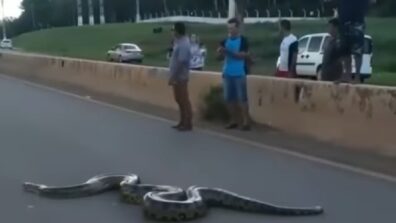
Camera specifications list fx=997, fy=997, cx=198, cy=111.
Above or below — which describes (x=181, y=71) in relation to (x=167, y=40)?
above

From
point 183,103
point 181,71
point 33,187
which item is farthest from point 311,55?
point 33,187

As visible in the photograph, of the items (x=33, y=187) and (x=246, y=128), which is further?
(x=246, y=128)

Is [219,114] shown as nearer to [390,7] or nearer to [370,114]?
[370,114]

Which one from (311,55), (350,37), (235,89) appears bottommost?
(311,55)

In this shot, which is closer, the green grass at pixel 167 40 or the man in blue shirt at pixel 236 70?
the man in blue shirt at pixel 236 70

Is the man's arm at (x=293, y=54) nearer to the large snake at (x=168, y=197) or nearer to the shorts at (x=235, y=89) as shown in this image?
the shorts at (x=235, y=89)

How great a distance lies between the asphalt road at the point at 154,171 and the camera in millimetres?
8812

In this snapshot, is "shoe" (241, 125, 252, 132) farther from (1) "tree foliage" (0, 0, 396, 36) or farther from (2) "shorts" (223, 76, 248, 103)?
(1) "tree foliage" (0, 0, 396, 36)

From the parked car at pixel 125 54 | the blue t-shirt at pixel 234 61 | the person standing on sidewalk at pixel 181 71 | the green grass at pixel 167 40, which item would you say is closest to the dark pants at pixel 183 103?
the person standing on sidewalk at pixel 181 71

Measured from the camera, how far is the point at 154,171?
37.6ft

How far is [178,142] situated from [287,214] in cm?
614

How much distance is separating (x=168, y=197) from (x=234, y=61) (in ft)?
24.7

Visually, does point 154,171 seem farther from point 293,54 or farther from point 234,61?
point 293,54

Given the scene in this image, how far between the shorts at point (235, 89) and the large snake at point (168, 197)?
5.78m
